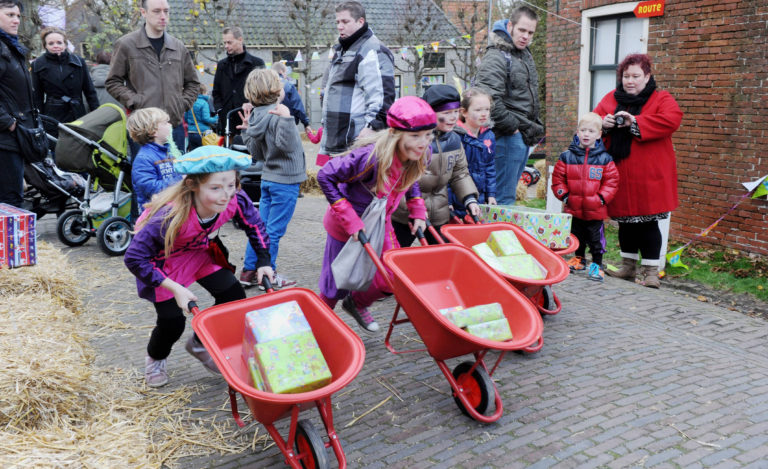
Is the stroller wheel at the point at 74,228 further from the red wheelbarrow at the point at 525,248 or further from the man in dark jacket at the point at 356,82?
the red wheelbarrow at the point at 525,248

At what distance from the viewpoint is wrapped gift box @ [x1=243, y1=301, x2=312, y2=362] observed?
3.10 metres

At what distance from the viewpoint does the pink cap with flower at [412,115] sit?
12.6 ft

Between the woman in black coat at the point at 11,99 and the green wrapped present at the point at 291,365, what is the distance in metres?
4.37

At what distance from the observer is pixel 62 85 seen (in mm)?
8750

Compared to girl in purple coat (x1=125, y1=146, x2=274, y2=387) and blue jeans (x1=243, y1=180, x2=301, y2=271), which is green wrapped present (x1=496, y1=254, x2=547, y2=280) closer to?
girl in purple coat (x1=125, y1=146, x2=274, y2=387)

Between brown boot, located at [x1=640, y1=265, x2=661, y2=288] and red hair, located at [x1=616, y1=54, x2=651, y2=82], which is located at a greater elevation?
red hair, located at [x1=616, y1=54, x2=651, y2=82]

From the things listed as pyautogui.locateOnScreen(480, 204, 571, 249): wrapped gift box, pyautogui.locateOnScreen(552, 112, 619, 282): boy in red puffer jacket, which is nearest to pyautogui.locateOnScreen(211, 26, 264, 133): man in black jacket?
pyautogui.locateOnScreen(552, 112, 619, 282): boy in red puffer jacket

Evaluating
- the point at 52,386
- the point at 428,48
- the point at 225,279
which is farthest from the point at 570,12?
the point at 428,48

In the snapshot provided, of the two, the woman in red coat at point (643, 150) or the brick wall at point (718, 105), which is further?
the brick wall at point (718, 105)

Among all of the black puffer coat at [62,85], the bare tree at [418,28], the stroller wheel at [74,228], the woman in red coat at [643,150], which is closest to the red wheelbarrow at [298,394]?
the woman in red coat at [643,150]

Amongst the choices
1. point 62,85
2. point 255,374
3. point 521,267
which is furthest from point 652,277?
point 62,85

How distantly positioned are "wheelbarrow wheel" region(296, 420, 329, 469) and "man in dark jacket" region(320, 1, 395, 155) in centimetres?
275

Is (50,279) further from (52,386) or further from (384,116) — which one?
(384,116)

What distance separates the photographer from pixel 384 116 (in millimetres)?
5406
